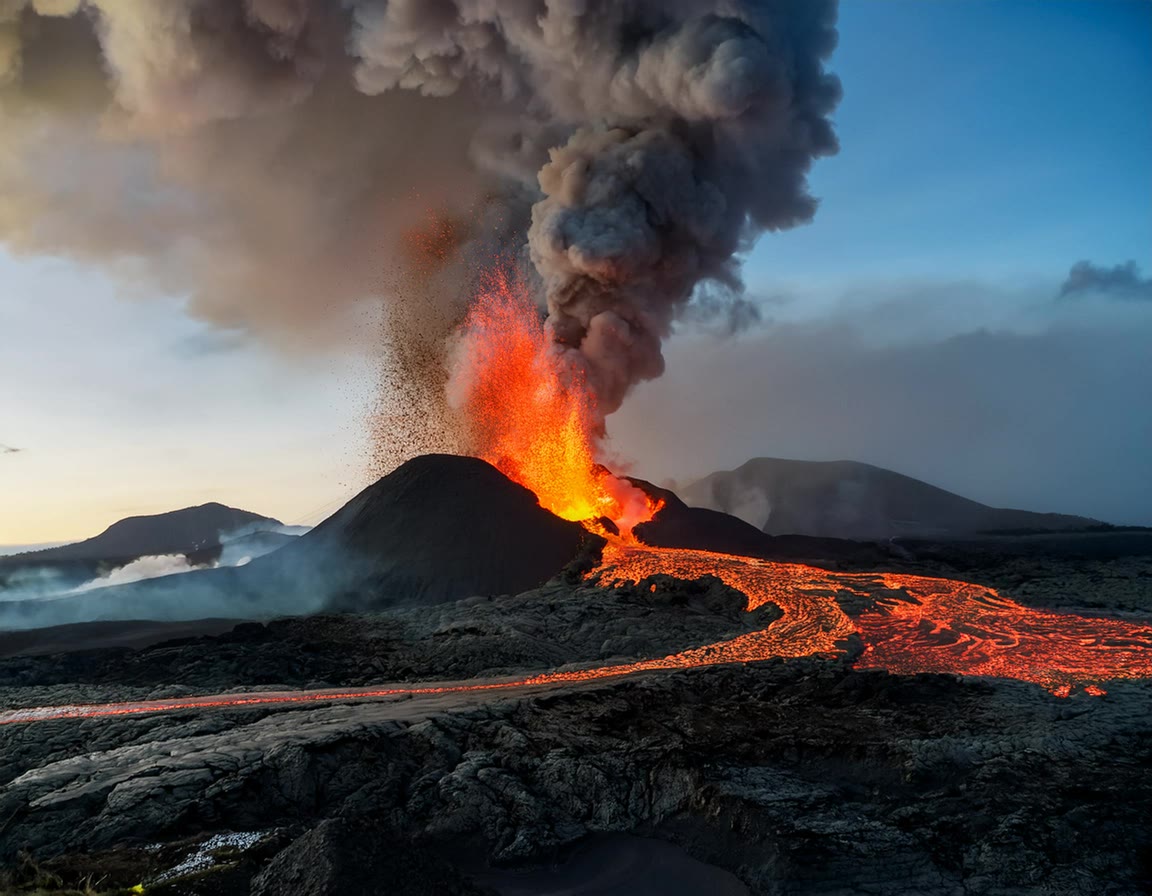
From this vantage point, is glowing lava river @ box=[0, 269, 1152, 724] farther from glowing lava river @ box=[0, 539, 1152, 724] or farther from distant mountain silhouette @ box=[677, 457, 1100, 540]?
distant mountain silhouette @ box=[677, 457, 1100, 540]

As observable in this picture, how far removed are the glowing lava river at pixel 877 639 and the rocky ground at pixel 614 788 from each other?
5.52 feet

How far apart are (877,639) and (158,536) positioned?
126694 millimetres

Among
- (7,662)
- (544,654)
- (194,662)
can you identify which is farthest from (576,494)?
(7,662)

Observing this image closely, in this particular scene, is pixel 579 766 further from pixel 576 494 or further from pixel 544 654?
pixel 576 494

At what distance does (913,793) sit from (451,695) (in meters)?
10.7

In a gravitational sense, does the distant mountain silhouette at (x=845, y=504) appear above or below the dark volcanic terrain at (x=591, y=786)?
above

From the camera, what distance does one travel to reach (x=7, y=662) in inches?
989

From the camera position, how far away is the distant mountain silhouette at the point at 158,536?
104 m

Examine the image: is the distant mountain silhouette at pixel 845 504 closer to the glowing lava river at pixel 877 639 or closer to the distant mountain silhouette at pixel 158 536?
the glowing lava river at pixel 877 639

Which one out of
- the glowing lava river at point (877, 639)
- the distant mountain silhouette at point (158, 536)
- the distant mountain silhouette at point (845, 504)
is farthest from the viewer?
the distant mountain silhouette at point (158, 536)

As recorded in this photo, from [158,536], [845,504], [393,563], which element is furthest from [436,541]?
[158,536]

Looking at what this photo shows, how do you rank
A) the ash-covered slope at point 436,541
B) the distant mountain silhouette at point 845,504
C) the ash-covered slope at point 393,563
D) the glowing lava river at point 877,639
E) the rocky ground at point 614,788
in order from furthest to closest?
1. the distant mountain silhouette at point 845,504
2. the ash-covered slope at point 393,563
3. the ash-covered slope at point 436,541
4. the glowing lava river at point 877,639
5. the rocky ground at point 614,788

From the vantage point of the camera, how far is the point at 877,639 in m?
23.7

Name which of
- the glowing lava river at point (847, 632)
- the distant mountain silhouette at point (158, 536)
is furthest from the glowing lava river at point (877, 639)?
the distant mountain silhouette at point (158, 536)
